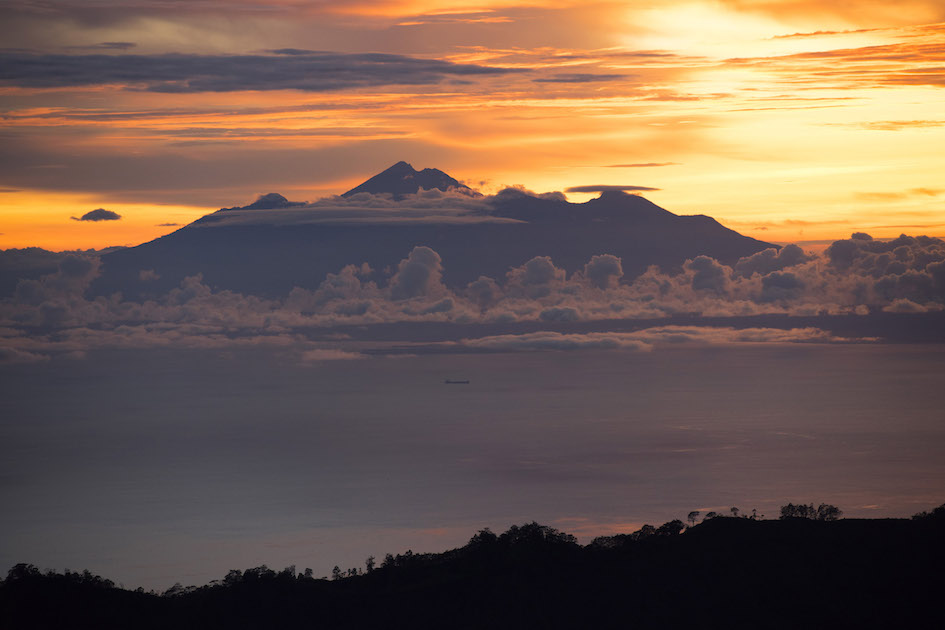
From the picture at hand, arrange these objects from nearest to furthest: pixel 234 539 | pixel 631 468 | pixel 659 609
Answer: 1. pixel 659 609
2. pixel 234 539
3. pixel 631 468

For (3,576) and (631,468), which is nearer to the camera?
(3,576)

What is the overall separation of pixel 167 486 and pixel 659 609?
140 metres

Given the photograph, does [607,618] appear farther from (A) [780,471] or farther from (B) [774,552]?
(A) [780,471]

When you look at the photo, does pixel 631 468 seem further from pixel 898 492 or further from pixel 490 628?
pixel 490 628

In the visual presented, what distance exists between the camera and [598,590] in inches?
2350

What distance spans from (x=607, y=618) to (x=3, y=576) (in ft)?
263

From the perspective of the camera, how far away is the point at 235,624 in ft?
190

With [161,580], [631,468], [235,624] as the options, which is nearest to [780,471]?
[631,468]

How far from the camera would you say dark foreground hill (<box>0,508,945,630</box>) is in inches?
2226

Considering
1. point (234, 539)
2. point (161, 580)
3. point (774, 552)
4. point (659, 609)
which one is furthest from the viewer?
point (234, 539)

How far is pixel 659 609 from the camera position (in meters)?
56.8

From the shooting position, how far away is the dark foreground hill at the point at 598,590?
2226 inches

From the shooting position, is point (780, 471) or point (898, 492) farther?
point (780, 471)

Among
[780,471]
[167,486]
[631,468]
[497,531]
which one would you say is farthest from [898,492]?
[167,486]
